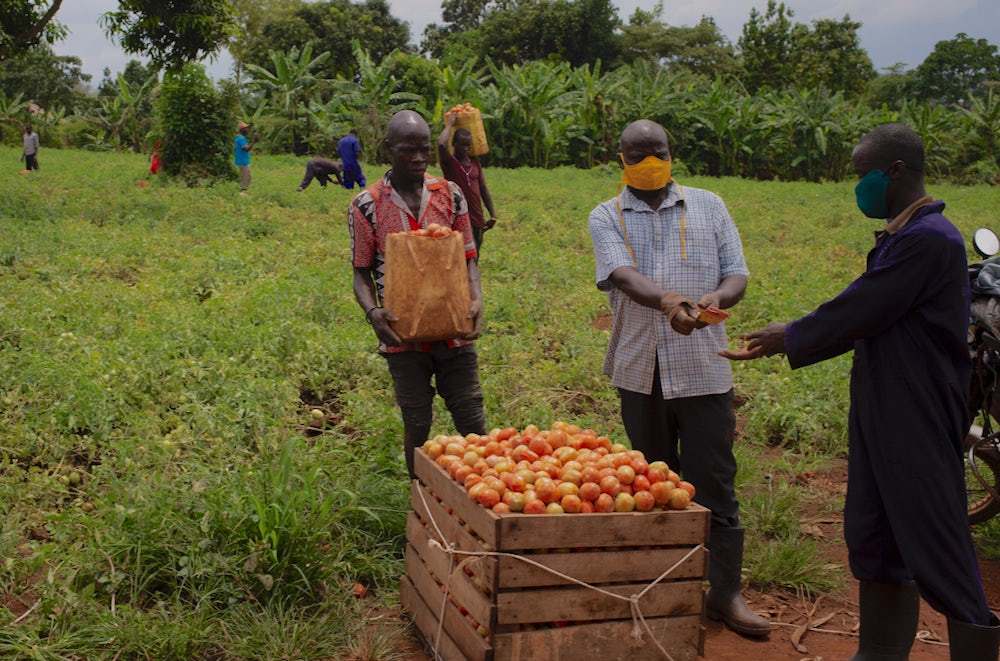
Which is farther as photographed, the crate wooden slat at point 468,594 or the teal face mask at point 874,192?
the teal face mask at point 874,192

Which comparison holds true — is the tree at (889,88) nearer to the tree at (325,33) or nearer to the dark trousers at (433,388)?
the tree at (325,33)

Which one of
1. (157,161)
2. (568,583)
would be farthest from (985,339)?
(157,161)

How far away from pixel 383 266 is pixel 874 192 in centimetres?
214

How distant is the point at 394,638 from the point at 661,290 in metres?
1.76

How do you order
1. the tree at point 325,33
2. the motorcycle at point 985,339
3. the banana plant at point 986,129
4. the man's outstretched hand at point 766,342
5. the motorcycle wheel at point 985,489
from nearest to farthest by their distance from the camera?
1. the man's outstretched hand at point 766,342
2. the motorcycle at point 985,339
3. the motorcycle wheel at point 985,489
4. the banana plant at point 986,129
5. the tree at point 325,33

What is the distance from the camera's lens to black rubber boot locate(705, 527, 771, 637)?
3.83 m

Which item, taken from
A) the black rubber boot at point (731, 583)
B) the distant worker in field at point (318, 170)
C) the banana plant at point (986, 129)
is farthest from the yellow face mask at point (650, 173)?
the banana plant at point (986, 129)

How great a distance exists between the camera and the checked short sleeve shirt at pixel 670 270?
12.4 ft

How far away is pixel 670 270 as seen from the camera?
12.6 ft

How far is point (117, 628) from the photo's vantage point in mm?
3393

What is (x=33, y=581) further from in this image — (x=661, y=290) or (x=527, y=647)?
(x=661, y=290)

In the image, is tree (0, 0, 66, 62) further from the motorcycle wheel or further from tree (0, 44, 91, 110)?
tree (0, 44, 91, 110)

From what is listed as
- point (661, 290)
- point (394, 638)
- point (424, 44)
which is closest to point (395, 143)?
point (661, 290)

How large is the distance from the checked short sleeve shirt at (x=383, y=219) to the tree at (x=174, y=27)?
12.6 meters
